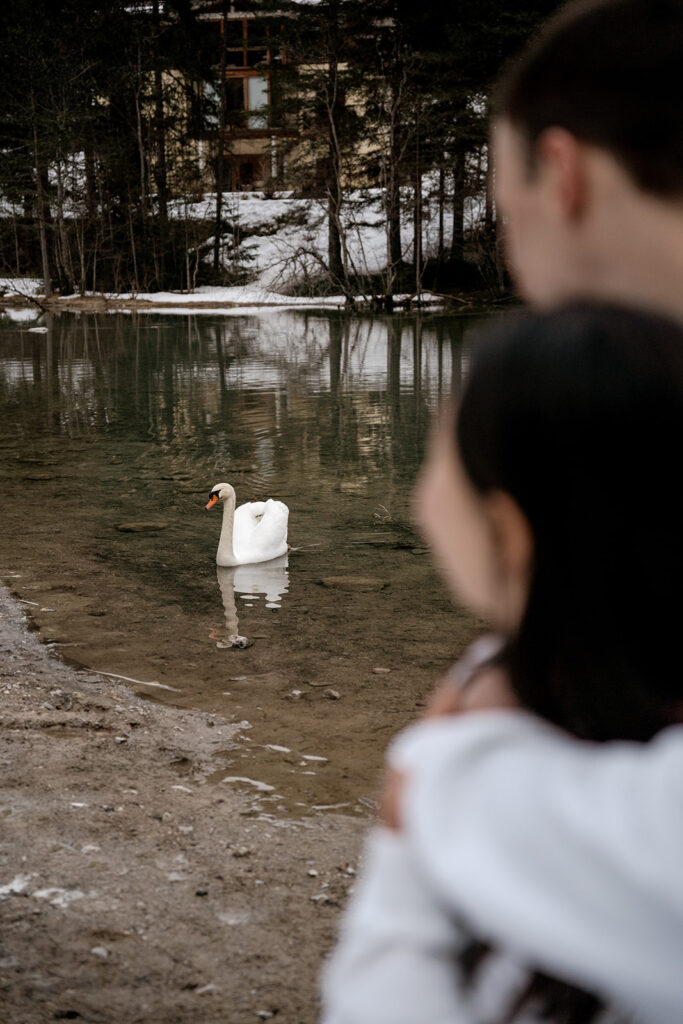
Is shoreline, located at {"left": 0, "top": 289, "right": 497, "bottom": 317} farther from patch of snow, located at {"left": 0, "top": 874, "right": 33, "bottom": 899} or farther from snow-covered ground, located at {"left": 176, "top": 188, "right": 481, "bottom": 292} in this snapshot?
patch of snow, located at {"left": 0, "top": 874, "right": 33, "bottom": 899}

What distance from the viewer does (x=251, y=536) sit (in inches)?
287

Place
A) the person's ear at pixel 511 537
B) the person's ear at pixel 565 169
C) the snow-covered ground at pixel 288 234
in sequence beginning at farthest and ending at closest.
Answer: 1. the snow-covered ground at pixel 288 234
2. the person's ear at pixel 565 169
3. the person's ear at pixel 511 537

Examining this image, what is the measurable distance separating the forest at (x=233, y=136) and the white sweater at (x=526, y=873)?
33.0 meters

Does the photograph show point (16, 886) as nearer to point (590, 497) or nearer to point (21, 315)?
point (590, 497)

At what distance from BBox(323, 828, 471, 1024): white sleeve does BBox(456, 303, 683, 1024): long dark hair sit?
0.03 metres

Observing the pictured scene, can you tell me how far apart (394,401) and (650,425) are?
13184 millimetres

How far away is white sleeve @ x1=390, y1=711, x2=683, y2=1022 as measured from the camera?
84 centimetres

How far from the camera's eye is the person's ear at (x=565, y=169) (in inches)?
42.6

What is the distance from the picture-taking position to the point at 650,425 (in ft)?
2.91

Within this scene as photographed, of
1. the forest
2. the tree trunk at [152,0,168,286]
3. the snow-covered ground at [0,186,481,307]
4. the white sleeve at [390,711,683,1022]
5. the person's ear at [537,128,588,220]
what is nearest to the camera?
the white sleeve at [390,711,683,1022]

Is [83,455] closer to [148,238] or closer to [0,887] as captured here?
[0,887]

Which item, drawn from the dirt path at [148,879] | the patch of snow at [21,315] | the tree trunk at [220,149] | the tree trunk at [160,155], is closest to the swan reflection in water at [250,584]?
the dirt path at [148,879]

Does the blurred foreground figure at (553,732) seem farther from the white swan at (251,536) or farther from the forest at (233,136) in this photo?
the forest at (233,136)

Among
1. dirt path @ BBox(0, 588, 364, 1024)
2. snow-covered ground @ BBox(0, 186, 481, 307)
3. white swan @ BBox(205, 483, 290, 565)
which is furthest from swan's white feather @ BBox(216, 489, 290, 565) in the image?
snow-covered ground @ BBox(0, 186, 481, 307)
